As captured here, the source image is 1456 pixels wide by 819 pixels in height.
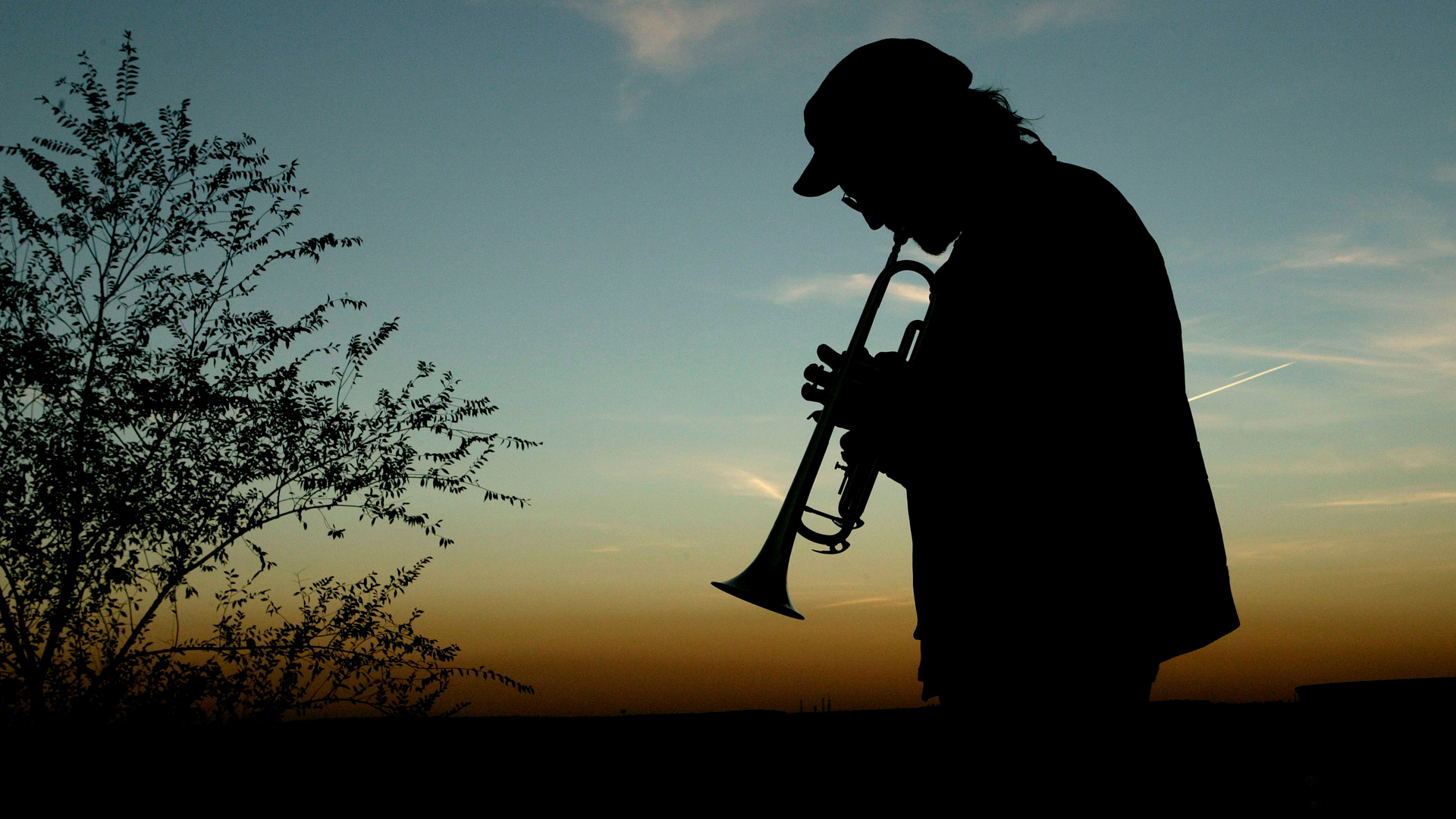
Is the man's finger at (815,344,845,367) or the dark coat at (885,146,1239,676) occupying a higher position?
the man's finger at (815,344,845,367)

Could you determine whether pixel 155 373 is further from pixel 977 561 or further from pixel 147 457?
pixel 977 561

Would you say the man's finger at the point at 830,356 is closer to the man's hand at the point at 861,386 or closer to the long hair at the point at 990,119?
the man's hand at the point at 861,386

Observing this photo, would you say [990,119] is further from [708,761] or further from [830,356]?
[708,761]

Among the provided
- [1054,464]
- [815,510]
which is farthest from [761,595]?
[1054,464]

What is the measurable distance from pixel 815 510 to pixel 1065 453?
1530 mm

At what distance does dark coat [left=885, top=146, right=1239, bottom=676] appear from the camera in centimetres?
162

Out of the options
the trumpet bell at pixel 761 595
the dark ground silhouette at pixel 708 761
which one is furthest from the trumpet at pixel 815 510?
the dark ground silhouette at pixel 708 761

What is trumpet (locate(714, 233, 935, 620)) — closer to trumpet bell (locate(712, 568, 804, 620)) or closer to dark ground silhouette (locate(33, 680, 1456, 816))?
trumpet bell (locate(712, 568, 804, 620))

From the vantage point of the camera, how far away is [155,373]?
5.59 metres

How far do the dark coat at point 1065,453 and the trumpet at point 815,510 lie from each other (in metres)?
0.91

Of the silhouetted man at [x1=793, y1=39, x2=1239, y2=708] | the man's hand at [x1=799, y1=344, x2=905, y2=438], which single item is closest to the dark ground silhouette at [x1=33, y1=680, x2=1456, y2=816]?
the silhouetted man at [x1=793, y1=39, x2=1239, y2=708]

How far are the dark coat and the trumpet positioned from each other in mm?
911

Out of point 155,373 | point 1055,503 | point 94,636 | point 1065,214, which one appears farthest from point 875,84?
point 94,636

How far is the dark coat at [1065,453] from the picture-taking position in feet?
5.32
